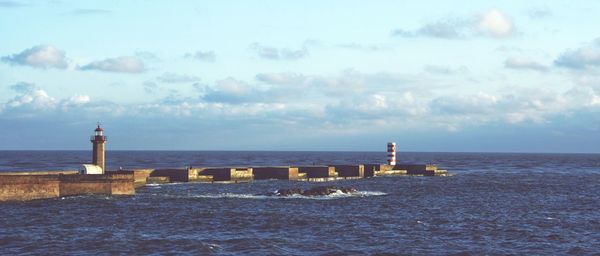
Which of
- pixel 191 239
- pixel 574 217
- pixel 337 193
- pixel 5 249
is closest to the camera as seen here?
pixel 5 249

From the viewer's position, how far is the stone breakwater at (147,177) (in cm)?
4547

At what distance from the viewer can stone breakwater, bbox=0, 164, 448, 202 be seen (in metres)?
45.5

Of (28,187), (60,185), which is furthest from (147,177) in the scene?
(28,187)

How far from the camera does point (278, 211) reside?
4362cm

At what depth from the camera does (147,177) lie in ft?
215

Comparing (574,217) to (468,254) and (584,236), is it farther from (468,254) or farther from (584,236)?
(468,254)

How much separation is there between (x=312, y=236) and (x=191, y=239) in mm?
5511

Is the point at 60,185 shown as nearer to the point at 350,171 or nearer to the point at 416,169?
the point at 350,171

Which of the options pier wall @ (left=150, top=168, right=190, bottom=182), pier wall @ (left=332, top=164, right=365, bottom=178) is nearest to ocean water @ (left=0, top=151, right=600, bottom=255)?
pier wall @ (left=150, top=168, right=190, bottom=182)

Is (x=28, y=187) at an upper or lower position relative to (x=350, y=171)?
lower

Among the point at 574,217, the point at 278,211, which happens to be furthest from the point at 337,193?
the point at 574,217

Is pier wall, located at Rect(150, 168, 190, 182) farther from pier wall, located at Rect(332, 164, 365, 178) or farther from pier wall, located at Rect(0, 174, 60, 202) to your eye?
pier wall, located at Rect(332, 164, 365, 178)

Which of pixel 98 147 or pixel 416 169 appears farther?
pixel 416 169

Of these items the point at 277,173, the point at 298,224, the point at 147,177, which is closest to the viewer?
the point at 298,224
